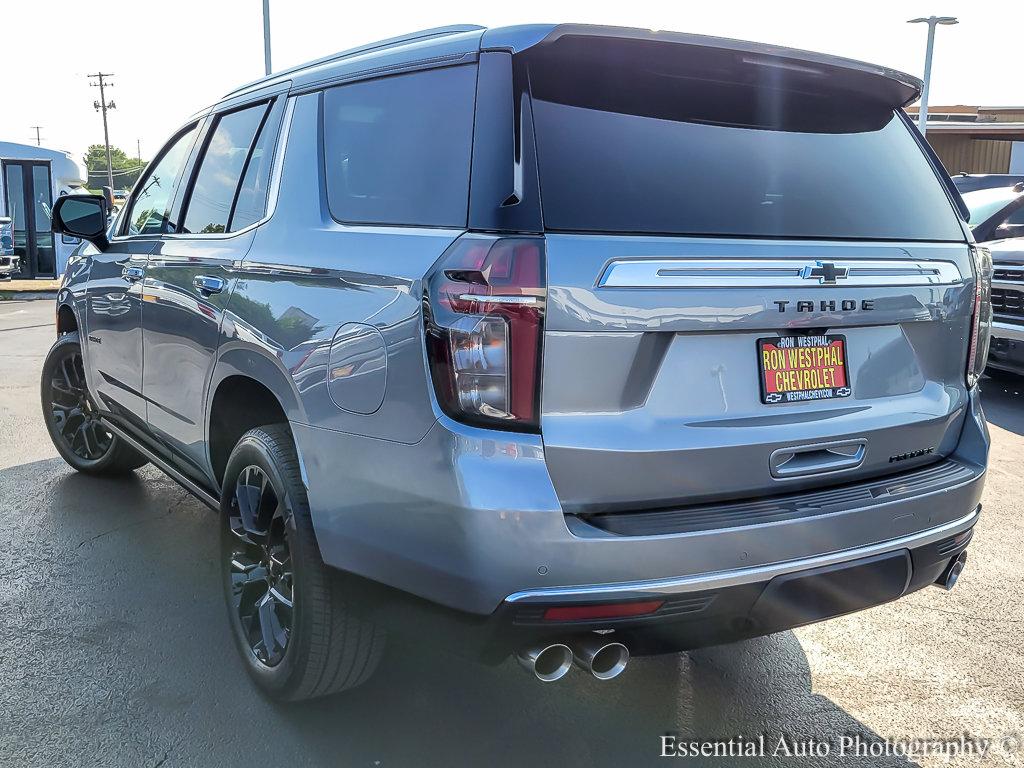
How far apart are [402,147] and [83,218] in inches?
105

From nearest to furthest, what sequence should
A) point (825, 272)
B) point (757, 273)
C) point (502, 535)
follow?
point (502, 535) < point (757, 273) < point (825, 272)

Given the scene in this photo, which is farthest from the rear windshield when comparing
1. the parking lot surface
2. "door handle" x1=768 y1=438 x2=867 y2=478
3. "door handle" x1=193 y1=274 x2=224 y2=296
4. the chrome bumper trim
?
"door handle" x1=193 y1=274 x2=224 y2=296

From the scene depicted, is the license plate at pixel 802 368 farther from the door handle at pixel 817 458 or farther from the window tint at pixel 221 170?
the window tint at pixel 221 170

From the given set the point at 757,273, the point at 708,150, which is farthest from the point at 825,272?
the point at 708,150

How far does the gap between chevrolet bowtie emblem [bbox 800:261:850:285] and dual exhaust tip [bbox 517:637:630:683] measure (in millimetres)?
1016

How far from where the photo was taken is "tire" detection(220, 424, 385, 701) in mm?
2596

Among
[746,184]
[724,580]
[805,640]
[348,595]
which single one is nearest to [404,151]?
[746,184]

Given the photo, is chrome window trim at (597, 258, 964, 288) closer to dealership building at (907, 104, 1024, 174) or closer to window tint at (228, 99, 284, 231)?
window tint at (228, 99, 284, 231)

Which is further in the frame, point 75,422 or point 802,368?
point 75,422

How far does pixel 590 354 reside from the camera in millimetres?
Answer: 2137

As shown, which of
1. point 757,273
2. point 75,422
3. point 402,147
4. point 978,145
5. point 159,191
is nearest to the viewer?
point 757,273

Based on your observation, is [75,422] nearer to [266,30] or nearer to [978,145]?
[266,30]

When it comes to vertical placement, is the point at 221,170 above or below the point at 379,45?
below

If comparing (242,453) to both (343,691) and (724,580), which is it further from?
(724,580)
